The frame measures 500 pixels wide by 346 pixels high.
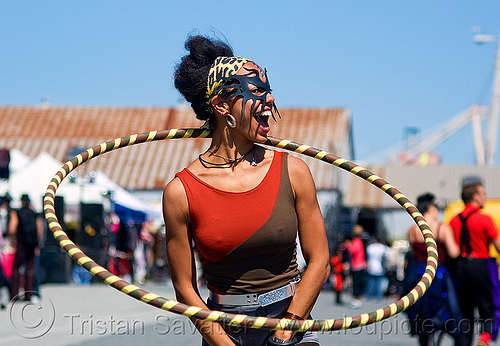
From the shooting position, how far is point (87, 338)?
9148mm

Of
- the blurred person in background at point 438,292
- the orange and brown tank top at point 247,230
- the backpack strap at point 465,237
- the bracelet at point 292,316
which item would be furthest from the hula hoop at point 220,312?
the backpack strap at point 465,237

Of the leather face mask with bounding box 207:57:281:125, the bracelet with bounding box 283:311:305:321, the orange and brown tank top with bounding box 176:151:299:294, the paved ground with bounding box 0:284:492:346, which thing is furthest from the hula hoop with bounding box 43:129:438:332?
the paved ground with bounding box 0:284:492:346

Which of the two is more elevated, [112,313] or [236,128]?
[236,128]

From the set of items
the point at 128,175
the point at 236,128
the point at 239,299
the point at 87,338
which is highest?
the point at 236,128

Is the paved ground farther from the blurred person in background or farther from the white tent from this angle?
the white tent

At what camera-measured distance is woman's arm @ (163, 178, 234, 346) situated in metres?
3.46

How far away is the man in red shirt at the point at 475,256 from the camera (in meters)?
8.02

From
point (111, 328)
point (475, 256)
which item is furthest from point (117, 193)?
point (475, 256)

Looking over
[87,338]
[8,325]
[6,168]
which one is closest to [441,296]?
[87,338]

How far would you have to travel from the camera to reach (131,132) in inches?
2144

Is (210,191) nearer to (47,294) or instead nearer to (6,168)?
(47,294)

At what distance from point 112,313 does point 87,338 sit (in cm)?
328

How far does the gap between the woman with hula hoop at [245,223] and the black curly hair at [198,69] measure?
0.09 meters

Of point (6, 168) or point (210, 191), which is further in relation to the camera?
point (6, 168)
